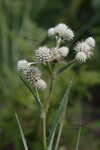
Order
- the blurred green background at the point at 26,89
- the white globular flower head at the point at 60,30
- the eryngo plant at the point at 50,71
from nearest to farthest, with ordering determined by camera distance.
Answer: the eryngo plant at the point at 50,71
the white globular flower head at the point at 60,30
the blurred green background at the point at 26,89

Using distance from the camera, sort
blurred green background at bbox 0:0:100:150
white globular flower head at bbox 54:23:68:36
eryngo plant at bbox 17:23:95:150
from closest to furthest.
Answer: eryngo plant at bbox 17:23:95:150, white globular flower head at bbox 54:23:68:36, blurred green background at bbox 0:0:100:150

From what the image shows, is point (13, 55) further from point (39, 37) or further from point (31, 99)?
point (31, 99)

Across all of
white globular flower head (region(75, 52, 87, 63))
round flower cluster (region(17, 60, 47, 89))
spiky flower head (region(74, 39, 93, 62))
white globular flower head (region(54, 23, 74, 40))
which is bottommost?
round flower cluster (region(17, 60, 47, 89))

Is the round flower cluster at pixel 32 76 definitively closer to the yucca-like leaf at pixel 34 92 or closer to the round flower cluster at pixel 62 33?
the yucca-like leaf at pixel 34 92

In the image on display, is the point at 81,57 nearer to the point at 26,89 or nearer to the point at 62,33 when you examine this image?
the point at 62,33

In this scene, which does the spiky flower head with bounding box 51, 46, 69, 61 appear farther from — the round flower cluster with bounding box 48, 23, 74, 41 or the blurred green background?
the blurred green background

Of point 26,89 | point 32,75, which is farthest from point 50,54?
point 26,89

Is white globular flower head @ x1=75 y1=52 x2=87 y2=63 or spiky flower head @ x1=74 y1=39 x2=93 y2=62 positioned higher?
spiky flower head @ x1=74 y1=39 x2=93 y2=62

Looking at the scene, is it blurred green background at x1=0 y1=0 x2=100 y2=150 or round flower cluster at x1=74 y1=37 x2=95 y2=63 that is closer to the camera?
round flower cluster at x1=74 y1=37 x2=95 y2=63

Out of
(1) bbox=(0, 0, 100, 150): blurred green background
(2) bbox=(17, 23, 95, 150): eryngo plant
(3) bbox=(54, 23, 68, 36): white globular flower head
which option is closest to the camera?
(2) bbox=(17, 23, 95, 150): eryngo plant

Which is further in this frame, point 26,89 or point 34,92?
point 26,89

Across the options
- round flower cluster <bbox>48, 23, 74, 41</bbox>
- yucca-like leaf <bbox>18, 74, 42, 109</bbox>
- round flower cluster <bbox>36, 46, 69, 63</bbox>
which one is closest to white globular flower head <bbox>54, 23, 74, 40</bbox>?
round flower cluster <bbox>48, 23, 74, 41</bbox>

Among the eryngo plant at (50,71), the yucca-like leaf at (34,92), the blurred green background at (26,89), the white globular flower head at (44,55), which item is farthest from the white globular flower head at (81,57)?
the blurred green background at (26,89)
